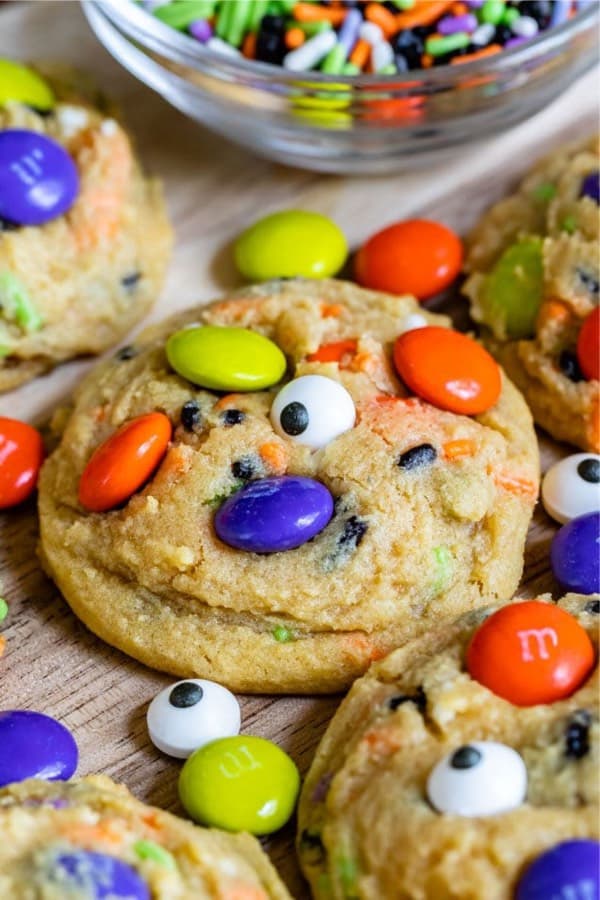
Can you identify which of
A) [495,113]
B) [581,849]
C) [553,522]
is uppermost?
[495,113]

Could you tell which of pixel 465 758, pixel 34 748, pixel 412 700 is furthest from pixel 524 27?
pixel 34 748

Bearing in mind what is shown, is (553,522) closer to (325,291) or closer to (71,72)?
(325,291)

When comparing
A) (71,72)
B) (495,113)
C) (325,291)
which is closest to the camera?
(325,291)

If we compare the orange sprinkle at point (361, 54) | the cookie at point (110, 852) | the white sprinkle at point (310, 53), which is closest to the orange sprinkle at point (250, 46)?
the white sprinkle at point (310, 53)

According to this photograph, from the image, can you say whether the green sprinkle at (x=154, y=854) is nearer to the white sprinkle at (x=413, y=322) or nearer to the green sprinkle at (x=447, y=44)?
the white sprinkle at (x=413, y=322)

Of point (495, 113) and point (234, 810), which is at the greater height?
point (495, 113)

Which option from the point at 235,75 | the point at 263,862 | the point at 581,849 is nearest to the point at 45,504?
the point at 263,862

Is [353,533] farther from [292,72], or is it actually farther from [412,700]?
[292,72]

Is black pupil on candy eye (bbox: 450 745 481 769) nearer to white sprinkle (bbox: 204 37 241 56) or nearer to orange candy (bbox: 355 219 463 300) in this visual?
orange candy (bbox: 355 219 463 300)
